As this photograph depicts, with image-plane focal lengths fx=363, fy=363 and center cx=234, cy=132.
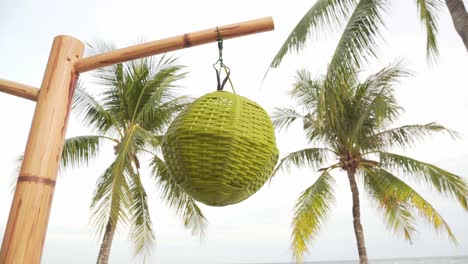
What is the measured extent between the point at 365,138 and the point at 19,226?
281 inches

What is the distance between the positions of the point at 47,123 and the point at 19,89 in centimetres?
28

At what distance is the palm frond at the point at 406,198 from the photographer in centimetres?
631

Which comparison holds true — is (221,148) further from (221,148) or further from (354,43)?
→ (354,43)

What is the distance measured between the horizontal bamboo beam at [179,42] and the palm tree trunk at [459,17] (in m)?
3.98

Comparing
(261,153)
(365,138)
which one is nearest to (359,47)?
(365,138)

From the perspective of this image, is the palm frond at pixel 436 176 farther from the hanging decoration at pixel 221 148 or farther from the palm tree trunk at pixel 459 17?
the hanging decoration at pixel 221 148

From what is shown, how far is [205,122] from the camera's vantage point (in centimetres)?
108

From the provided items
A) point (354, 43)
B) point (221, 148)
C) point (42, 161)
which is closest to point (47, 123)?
point (42, 161)

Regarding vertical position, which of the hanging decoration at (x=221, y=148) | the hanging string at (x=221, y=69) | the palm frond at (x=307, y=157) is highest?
the palm frond at (x=307, y=157)

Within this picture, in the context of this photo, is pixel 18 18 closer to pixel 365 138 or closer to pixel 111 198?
pixel 111 198

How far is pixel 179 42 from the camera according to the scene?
1410 millimetres

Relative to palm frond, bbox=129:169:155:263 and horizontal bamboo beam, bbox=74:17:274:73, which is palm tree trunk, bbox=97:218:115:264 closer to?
palm frond, bbox=129:169:155:263

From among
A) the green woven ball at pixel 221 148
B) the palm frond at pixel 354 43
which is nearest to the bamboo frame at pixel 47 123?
the green woven ball at pixel 221 148

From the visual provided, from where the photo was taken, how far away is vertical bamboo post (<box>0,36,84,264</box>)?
3.84ft
